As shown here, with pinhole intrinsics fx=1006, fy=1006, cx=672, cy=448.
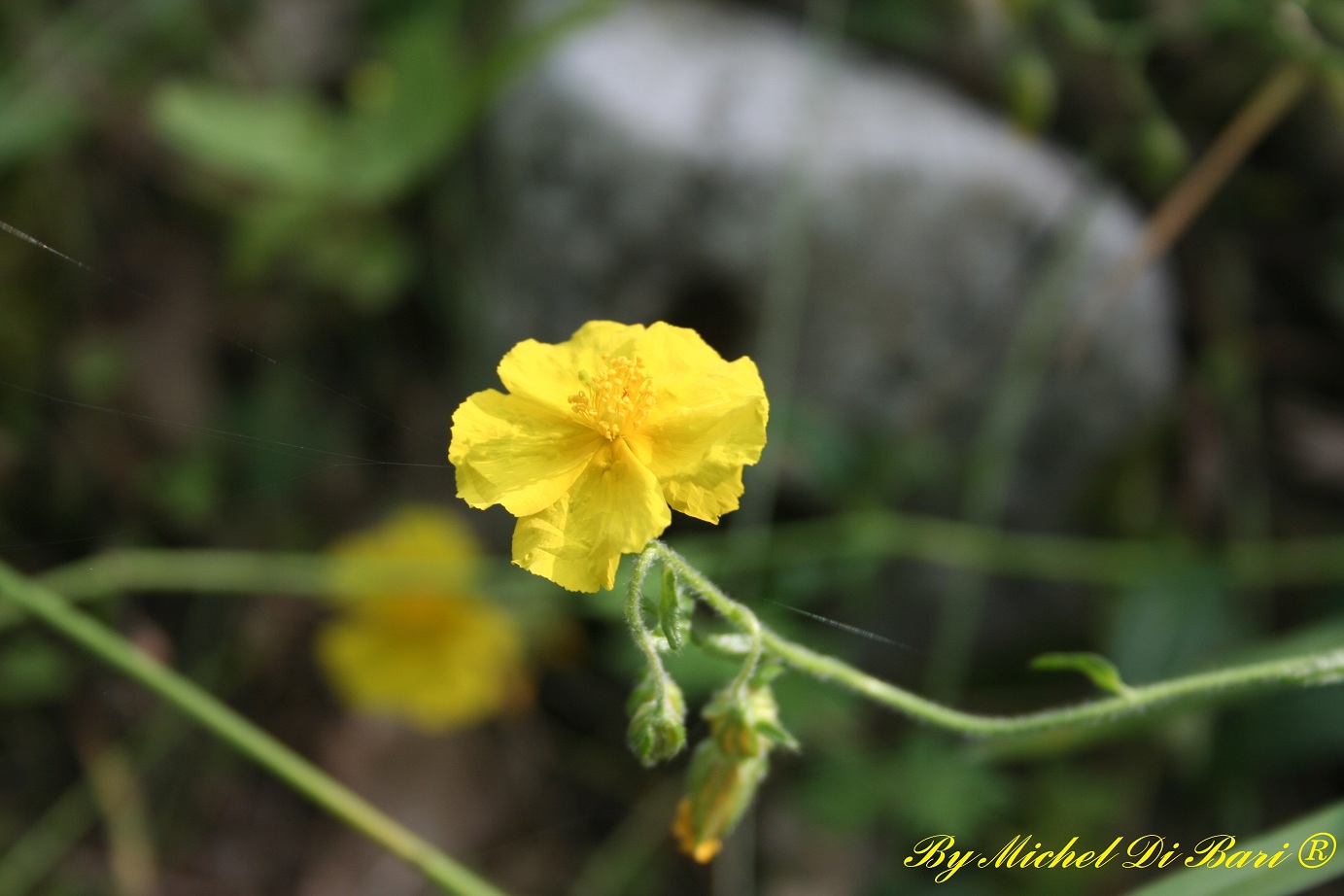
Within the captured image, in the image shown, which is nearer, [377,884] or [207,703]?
[207,703]

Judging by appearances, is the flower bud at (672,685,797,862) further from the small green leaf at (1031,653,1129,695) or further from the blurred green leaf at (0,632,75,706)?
the blurred green leaf at (0,632,75,706)

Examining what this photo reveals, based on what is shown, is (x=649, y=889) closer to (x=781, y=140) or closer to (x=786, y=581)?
(x=786, y=581)

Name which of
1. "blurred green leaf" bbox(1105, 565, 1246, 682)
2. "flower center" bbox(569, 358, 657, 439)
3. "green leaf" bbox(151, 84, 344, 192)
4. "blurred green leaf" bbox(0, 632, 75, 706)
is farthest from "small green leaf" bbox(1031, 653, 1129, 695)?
"blurred green leaf" bbox(0, 632, 75, 706)

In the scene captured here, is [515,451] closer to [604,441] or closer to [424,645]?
[604,441]

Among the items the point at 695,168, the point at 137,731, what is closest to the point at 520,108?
the point at 695,168

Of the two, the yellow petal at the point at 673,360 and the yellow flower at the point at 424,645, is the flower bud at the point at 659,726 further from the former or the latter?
the yellow flower at the point at 424,645

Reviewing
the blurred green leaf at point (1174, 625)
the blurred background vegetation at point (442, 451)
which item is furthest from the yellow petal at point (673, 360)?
the blurred green leaf at point (1174, 625)
